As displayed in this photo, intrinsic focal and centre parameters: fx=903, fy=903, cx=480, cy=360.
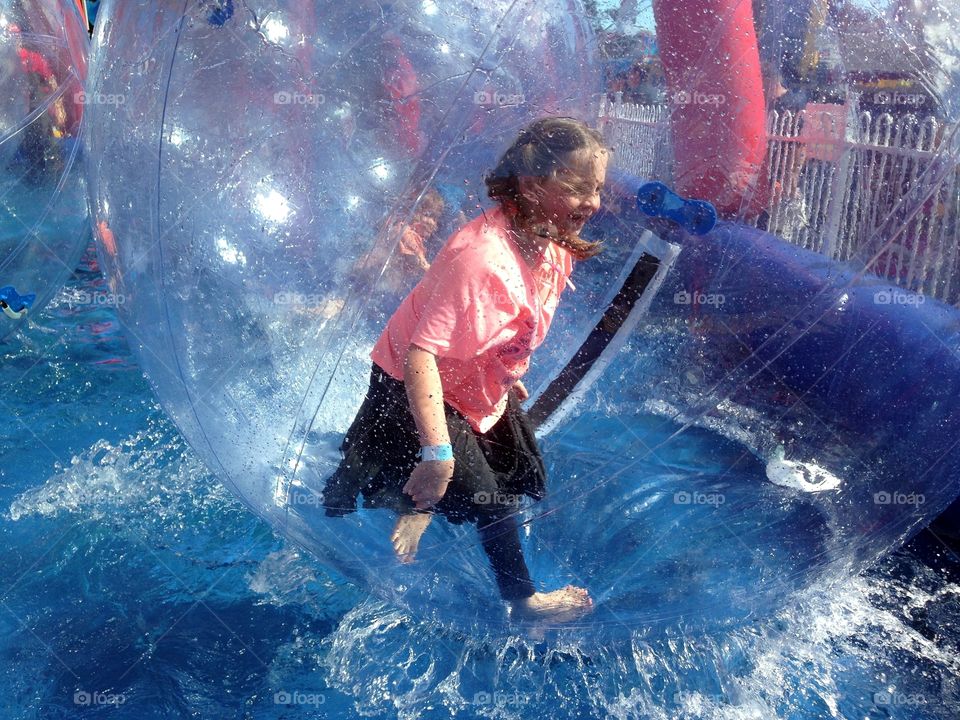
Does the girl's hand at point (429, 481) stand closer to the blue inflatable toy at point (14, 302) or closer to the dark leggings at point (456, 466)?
the dark leggings at point (456, 466)

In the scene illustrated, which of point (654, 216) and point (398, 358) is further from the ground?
point (654, 216)

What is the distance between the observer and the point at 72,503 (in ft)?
10.8

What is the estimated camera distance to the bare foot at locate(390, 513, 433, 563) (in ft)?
6.97

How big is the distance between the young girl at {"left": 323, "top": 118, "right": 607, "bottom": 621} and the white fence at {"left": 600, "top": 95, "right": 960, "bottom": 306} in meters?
0.11

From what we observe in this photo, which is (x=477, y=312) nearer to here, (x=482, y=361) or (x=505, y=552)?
(x=482, y=361)

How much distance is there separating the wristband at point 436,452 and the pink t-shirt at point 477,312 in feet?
0.34

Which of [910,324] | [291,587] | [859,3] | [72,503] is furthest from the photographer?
[72,503]

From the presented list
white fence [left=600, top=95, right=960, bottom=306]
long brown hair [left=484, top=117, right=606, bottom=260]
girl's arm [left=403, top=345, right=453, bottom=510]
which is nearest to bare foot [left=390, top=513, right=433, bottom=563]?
girl's arm [left=403, top=345, right=453, bottom=510]

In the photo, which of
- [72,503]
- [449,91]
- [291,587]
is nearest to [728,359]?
[449,91]

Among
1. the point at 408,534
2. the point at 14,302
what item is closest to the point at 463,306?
the point at 408,534

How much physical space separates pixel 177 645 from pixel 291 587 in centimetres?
39

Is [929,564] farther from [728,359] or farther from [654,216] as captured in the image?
[654,216]

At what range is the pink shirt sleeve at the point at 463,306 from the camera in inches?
73.7

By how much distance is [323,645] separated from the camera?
2.65 metres
